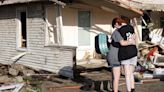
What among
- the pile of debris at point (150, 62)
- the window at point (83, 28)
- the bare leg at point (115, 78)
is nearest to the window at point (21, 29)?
the window at point (83, 28)

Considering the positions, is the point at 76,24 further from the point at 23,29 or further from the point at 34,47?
the point at 23,29

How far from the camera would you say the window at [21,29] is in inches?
709

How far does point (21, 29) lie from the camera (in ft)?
59.6

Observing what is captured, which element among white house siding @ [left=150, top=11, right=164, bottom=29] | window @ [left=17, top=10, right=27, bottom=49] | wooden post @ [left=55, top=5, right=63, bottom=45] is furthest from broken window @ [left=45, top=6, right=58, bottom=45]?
white house siding @ [left=150, top=11, right=164, bottom=29]

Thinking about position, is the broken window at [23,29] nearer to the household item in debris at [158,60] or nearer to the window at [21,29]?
the window at [21,29]

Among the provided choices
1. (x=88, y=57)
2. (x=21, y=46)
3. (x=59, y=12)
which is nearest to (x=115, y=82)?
(x=59, y=12)

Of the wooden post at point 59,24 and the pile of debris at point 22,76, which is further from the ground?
the wooden post at point 59,24

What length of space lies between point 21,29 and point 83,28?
331 centimetres

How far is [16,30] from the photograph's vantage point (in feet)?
59.4

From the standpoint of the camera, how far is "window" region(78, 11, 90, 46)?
54.3 feet

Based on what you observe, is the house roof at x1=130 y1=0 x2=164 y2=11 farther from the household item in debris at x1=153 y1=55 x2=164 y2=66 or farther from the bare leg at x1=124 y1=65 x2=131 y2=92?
the bare leg at x1=124 y1=65 x2=131 y2=92

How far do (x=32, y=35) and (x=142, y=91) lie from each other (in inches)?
290

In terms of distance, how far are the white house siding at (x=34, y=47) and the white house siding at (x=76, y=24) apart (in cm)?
96

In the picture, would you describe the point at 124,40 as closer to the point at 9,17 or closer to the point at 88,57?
the point at 88,57
